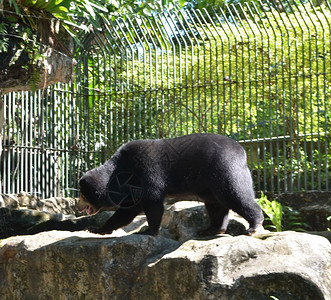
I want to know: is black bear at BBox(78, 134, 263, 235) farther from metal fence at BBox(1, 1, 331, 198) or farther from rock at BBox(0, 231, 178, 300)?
metal fence at BBox(1, 1, 331, 198)

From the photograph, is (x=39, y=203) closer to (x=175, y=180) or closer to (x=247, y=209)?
(x=175, y=180)

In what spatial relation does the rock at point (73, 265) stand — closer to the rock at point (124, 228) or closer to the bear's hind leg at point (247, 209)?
the bear's hind leg at point (247, 209)

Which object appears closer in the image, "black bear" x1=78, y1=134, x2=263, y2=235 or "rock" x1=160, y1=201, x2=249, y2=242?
"black bear" x1=78, y1=134, x2=263, y2=235

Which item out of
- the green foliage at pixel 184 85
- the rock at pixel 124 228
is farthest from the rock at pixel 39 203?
the green foliage at pixel 184 85

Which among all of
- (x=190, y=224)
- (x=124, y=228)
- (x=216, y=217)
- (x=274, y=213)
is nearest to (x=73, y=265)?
(x=216, y=217)

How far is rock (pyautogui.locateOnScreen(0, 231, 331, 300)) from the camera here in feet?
14.3

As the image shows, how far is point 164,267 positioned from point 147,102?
21.0 feet

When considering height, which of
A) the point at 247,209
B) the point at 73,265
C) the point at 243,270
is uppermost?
the point at 247,209

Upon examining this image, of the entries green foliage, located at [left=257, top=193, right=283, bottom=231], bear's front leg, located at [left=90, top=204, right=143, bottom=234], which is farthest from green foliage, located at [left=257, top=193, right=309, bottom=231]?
bear's front leg, located at [left=90, top=204, right=143, bottom=234]

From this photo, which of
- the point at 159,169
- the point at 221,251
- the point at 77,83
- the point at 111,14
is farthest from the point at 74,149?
the point at 221,251

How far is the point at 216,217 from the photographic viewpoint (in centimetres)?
648

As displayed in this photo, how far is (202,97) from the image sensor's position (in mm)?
10430

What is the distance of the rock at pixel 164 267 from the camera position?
4367mm

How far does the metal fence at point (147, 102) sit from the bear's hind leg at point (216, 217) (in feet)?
10.6
